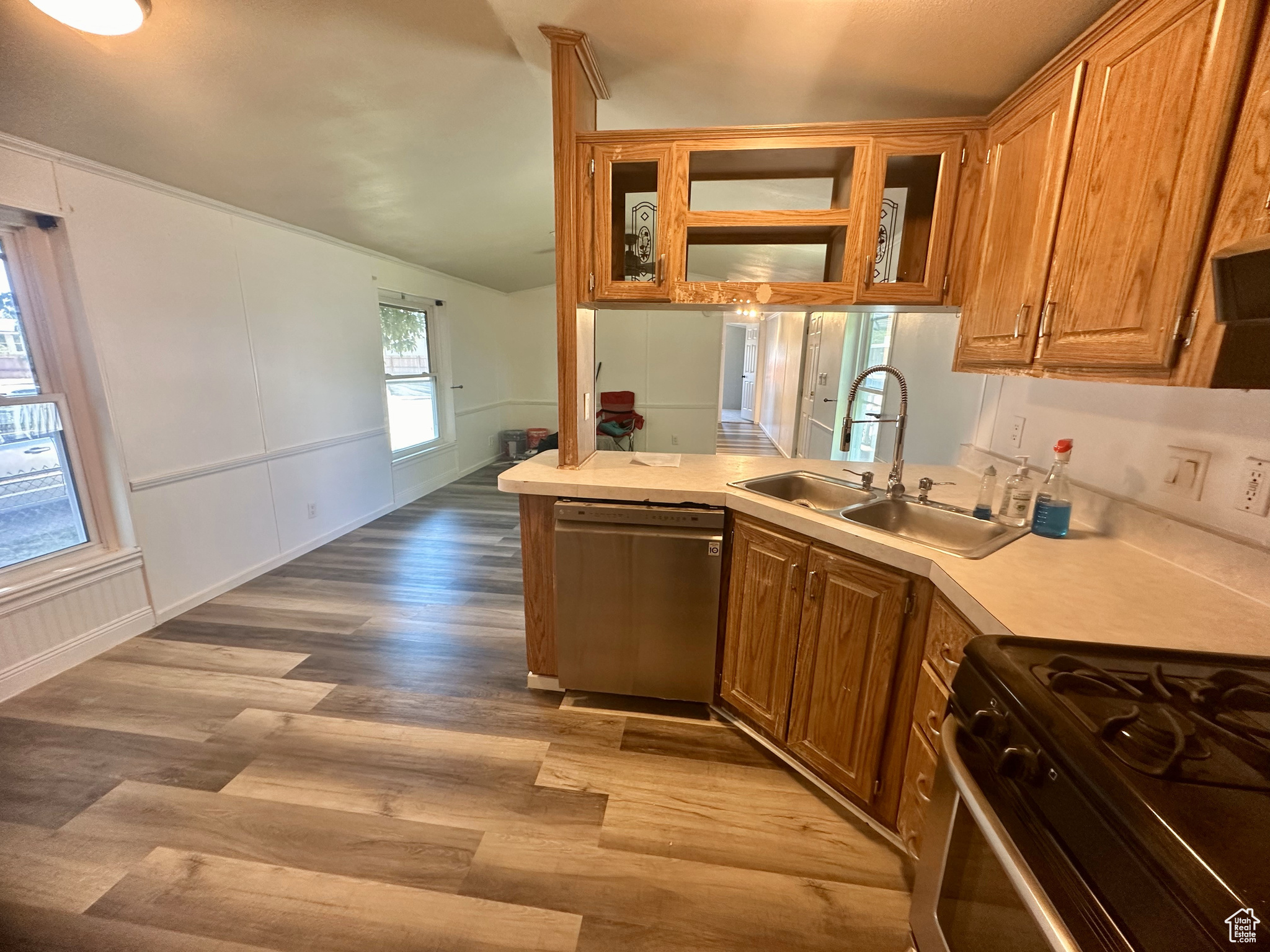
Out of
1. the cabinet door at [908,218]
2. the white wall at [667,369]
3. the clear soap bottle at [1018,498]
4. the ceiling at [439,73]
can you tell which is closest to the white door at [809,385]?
the white wall at [667,369]

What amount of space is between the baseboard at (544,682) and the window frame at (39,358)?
229 cm

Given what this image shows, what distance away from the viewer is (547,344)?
6695 mm

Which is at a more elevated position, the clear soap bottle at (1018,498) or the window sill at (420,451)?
the clear soap bottle at (1018,498)

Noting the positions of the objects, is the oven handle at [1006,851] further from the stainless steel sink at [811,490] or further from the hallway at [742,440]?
the hallway at [742,440]

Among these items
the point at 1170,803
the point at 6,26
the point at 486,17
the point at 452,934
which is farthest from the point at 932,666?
the point at 6,26

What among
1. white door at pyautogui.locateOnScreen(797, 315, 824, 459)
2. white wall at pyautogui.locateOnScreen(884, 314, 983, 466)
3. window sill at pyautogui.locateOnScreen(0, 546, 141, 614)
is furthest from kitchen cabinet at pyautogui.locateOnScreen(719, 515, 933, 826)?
white door at pyautogui.locateOnScreen(797, 315, 824, 459)

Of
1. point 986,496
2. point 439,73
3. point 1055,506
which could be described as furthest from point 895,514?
point 439,73

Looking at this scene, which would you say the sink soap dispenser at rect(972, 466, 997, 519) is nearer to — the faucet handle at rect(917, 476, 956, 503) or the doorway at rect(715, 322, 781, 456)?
the faucet handle at rect(917, 476, 956, 503)

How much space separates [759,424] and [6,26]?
31.3 ft

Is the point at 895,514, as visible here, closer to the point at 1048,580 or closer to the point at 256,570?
the point at 1048,580

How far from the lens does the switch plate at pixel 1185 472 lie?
1.18 metres

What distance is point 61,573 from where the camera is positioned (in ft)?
7.21

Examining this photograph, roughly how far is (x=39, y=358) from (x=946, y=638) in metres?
3.73

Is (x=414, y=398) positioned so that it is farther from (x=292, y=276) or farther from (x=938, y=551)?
(x=938, y=551)
